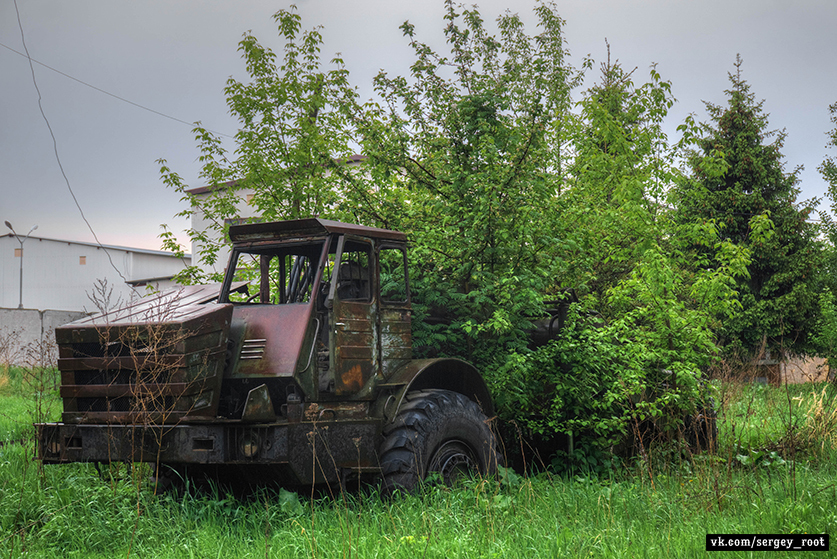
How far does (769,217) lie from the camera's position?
2167cm

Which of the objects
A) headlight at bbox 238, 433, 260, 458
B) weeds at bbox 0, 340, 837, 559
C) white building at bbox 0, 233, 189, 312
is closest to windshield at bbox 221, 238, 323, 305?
headlight at bbox 238, 433, 260, 458

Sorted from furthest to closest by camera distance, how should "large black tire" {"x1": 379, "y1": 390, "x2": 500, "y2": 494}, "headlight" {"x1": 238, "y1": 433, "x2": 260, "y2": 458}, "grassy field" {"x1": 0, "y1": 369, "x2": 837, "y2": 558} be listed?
1. "large black tire" {"x1": 379, "y1": 390, "x2": 500, "y2": 494}
2. "headlight" {"x1": 238, "y1": 433, "x2": 260, "y2": 458}
3. "grassy field" {"x1": 0, "y1": 369, "x2": 837, "y2": 558}

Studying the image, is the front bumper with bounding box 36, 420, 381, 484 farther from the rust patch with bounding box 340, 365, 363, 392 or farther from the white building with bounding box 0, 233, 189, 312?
the white building with bounding box 0, 233, 189, 312

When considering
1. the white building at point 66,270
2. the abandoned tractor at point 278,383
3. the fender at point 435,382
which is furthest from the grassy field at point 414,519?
the white building at point 66,270

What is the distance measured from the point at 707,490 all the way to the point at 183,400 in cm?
409

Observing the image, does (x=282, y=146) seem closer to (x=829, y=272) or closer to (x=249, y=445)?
(x=249, y=445)

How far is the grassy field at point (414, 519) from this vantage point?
449 centimetres

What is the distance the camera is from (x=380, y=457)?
572 cm

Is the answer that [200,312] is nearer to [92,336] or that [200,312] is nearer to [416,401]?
[92,336]

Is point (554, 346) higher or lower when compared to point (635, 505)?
higher

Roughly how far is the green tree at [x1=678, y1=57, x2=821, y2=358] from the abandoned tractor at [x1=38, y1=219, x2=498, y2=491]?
643 inches

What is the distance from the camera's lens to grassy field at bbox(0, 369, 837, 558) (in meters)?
4.49

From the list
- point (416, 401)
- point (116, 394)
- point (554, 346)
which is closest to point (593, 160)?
point (554, 346)

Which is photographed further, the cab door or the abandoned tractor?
the cab door
